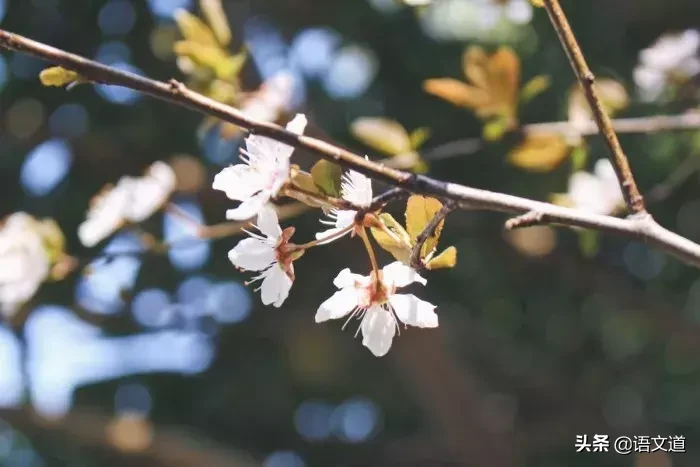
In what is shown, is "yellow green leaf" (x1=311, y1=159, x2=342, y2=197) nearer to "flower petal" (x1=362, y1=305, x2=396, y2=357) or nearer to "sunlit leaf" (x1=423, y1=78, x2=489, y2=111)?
"flower petal" (x1=362, y1=305, x2=396, y2=357)

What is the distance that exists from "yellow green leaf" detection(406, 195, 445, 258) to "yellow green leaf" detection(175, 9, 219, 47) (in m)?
0.42

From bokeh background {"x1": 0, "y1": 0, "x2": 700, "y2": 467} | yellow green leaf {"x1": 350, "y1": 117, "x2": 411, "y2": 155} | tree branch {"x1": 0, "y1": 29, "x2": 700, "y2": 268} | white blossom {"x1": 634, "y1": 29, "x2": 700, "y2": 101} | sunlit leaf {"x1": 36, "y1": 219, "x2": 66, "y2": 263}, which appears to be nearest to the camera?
tree branch {"x1": 0, "y1": 29, "x2": 700, "y2": 268}

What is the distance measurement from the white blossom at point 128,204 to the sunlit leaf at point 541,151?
0.35 meters

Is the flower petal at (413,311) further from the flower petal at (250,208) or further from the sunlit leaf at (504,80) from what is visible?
the sunlit leaf at (504,80)

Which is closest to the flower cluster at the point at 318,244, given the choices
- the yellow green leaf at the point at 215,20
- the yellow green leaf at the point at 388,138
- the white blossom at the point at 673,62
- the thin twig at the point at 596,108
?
the thin twig at the point at 596,108

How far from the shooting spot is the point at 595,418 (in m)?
1.85

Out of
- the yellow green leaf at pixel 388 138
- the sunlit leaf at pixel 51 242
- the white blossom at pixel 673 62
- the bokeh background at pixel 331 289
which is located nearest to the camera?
the yellow green leaf at pixel 388 138

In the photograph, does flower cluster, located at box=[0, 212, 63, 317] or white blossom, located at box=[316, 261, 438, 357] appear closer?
white blossom, located at box=[316, 261, 438, 357]

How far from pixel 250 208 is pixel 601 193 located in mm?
506

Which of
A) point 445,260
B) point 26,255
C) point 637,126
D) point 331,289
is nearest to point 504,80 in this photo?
point 637,126

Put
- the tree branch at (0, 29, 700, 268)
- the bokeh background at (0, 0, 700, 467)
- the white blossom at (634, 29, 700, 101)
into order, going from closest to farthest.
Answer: the tree branch at (0, 29, 700, 268) → the white blossom at (634, 29, 700, 101) → the bokeh background at (0, 0, 700, 467)

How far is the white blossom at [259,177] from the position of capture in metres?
0.35

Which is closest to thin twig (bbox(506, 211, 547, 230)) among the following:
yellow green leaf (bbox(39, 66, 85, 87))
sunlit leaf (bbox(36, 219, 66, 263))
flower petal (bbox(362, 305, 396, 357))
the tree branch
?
the tree branch

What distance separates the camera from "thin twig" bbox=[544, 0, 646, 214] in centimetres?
37
